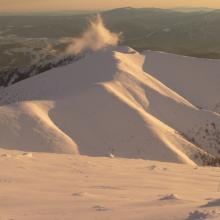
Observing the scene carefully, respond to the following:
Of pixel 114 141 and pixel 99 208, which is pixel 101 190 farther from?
pixel 114 141

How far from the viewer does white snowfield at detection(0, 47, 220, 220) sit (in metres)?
9.08

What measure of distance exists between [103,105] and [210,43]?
462 feet

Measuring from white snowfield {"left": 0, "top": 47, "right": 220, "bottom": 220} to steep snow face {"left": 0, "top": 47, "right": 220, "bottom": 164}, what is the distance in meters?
0.06

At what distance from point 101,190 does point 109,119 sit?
2144 centimetres

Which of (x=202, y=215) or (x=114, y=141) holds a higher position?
(x=202, y=215)

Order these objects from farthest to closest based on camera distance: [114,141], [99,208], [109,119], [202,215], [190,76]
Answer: [190,76] < [109,119] < [114,141] < [99,208] < [202,215]

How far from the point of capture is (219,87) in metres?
47.9

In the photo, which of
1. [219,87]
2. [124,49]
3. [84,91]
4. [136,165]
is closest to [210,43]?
[124,49]

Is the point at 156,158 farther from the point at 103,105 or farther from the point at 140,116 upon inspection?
the point at 103,105

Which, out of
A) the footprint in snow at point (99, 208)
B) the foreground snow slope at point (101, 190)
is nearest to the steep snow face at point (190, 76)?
the foreground snow slope at point (101, 190)

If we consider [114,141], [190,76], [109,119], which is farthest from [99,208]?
[190,76]

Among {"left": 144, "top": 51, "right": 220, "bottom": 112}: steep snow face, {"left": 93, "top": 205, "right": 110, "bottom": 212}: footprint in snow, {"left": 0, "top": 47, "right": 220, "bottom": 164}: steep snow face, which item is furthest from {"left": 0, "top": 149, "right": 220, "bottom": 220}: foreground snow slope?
{"left": 144, "top": 51, "right": 220, "bottom": 112}: steep snow face

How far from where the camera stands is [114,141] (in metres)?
29.3

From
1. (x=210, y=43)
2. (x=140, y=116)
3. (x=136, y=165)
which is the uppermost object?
(x=136, y=165)
